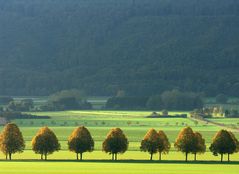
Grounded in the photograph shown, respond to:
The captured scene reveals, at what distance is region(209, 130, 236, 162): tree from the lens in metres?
91.1

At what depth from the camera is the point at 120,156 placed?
304 feet

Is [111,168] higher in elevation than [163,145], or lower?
lower

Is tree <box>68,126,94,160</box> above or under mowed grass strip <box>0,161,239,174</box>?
above

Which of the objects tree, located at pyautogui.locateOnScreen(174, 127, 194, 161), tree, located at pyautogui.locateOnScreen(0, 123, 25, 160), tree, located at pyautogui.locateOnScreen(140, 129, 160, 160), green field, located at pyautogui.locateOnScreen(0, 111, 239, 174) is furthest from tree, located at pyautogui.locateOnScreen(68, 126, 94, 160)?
tree, located at pyautogui.locateOnScreen(174, 127, 194, 161)

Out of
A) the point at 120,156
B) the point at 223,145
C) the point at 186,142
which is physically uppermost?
the point at 186,142

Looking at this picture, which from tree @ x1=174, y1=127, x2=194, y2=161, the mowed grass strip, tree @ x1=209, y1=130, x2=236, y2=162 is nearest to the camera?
the mowed grass strip

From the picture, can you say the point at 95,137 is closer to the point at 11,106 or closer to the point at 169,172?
the point at 169,172

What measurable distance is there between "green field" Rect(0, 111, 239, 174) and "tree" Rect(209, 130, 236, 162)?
71cm

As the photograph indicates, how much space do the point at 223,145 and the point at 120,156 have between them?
8.16 meters

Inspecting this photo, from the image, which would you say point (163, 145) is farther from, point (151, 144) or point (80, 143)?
point (80, 143)

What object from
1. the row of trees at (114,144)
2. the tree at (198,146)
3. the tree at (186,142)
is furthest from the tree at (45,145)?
the tree at (198,146)

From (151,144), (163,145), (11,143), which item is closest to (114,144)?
(151,144)

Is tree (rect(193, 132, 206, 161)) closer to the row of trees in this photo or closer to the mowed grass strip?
the row of trees

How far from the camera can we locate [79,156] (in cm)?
9225
